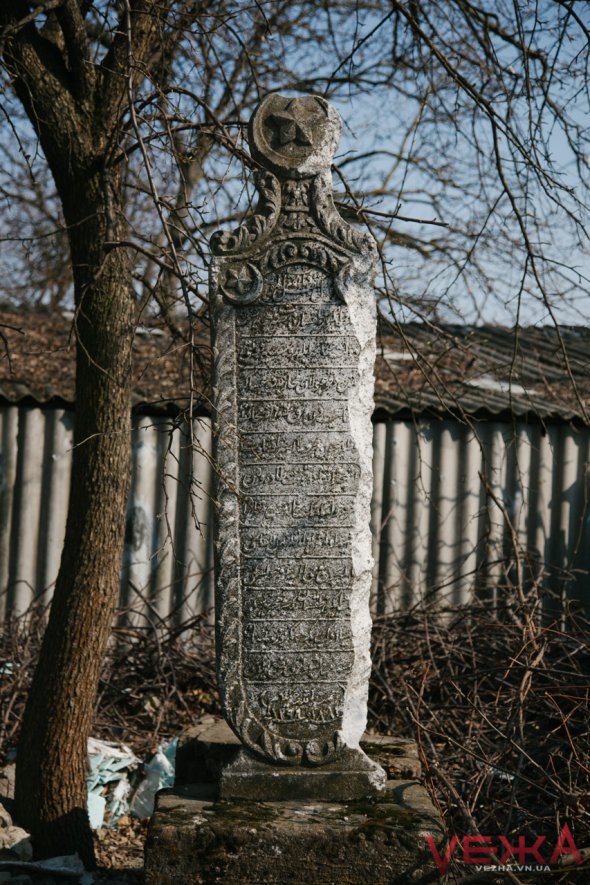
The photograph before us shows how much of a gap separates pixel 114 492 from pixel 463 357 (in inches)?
234

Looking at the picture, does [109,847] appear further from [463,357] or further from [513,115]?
[463,357]

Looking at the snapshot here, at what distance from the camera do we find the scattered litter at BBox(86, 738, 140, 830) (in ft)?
16.9

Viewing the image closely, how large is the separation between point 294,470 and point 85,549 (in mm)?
1497

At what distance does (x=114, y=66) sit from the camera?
15.6 feet

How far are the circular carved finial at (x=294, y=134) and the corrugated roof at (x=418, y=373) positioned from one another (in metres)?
1.64

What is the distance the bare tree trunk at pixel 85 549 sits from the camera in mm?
4406

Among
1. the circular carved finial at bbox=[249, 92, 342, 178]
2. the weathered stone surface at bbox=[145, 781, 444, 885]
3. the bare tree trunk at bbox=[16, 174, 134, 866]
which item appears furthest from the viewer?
the bare tree trunk at bbox=[16, 174, 134, 866]

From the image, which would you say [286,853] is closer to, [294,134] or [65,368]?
[294,134]

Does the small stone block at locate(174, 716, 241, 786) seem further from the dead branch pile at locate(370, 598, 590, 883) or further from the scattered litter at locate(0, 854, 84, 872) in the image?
the dead branch pile at locate(370, 598, 590, 883)

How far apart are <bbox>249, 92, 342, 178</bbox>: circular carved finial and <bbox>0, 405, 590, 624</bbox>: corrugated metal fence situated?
3.52 meters

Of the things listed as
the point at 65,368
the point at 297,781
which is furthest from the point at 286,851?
the point at 65,368

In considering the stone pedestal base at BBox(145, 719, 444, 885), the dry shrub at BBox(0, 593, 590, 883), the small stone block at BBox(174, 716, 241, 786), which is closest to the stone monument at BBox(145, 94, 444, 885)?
the stone pedestal base at BBox(145, 719, 444, 885)

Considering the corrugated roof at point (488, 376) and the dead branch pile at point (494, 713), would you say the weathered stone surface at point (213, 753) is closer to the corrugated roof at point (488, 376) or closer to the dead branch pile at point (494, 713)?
the dead branch pile at point (494, 713)

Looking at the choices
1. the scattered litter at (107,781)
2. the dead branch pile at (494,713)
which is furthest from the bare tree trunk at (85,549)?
the dead branch pile at (494,713)
